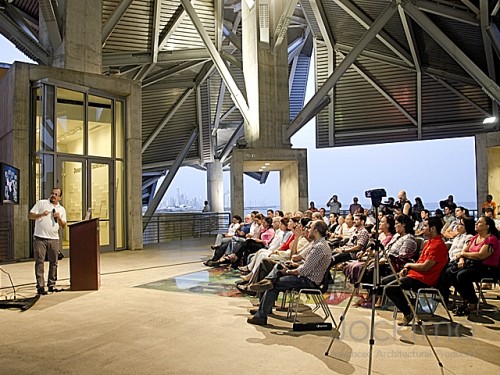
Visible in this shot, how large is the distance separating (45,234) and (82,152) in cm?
533

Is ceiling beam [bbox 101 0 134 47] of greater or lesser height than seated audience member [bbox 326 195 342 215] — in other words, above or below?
above

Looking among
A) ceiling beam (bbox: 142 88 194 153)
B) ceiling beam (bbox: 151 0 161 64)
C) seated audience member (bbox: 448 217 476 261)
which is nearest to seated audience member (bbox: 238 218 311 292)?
seated audience member (bbox: 448 217 476 261)

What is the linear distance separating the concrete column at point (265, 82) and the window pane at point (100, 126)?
5038mm

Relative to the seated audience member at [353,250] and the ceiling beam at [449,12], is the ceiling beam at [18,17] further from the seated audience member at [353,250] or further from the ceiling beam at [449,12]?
the seated audience member at [353,250]

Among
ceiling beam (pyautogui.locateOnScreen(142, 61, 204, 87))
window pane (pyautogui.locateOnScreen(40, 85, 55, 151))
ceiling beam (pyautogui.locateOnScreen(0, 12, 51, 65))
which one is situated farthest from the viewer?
ceiling beam (pyautogui.locateOnScreen(142, 61, 204, 87))

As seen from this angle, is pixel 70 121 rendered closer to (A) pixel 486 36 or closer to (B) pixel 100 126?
(B) pixel 100 126

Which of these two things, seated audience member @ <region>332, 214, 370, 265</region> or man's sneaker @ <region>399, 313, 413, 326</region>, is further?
seated audience member @ <region>332, 214, 370, 265</region>

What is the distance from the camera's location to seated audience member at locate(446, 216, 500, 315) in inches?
211

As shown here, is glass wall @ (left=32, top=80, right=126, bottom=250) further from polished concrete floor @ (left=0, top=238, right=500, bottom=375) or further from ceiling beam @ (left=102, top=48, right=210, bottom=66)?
ceiling beam @ (left=102, top=48, right=210, bottom=66)

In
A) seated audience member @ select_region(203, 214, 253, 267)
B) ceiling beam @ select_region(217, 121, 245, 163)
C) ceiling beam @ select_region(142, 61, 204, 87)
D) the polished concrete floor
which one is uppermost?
ceiling beam @ select_region(142, 61, 204, 87)

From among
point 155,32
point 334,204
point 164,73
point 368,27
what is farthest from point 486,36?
point 164,73

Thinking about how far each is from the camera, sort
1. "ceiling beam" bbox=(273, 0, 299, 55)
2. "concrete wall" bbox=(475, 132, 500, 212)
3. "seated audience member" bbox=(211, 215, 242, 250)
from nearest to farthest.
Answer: "seated audience member" bbox=(211, 215, 242, 250) → "concrete wall" bbox=(475, 132, 500, 212) → "ceiling beam" bbox=(273, 0, 299, 55)

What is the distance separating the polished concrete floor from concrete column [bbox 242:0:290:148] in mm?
9769

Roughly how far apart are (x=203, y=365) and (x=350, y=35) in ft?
61.2
